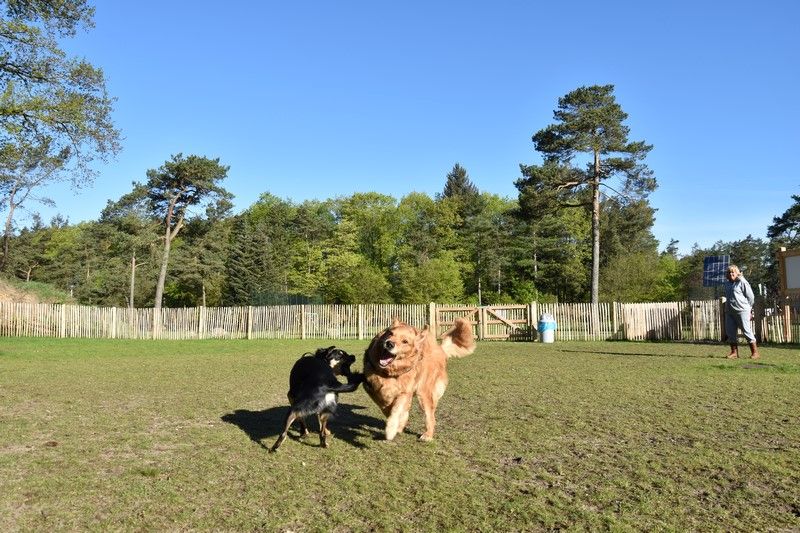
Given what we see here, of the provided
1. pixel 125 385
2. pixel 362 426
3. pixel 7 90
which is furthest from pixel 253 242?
pixel 362 426

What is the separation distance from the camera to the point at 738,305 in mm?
12219

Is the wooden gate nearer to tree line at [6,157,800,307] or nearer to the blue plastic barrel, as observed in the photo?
the blue plastic barrel

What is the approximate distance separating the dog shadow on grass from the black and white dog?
7.8 inches

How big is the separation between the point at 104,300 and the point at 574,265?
49.2 metres

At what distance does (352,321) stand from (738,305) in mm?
17594

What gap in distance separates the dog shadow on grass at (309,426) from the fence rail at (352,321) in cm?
1625

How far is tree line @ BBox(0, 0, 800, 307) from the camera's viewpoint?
1243 inches

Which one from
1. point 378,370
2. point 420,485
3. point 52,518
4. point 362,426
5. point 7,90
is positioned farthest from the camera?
point 7,90

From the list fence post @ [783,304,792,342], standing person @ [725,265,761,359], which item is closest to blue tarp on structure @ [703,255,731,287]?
fence post @ [783,304,792,342]

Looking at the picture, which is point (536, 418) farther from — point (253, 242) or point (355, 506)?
point (253, 242)

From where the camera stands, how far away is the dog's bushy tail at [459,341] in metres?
6.52

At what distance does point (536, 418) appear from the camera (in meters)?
6.54

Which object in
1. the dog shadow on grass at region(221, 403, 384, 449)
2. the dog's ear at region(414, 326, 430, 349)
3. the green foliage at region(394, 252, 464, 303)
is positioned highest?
the green foliage at region(394, 252, 464, 303)

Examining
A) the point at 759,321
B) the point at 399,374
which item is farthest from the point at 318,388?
the point at 759,321
